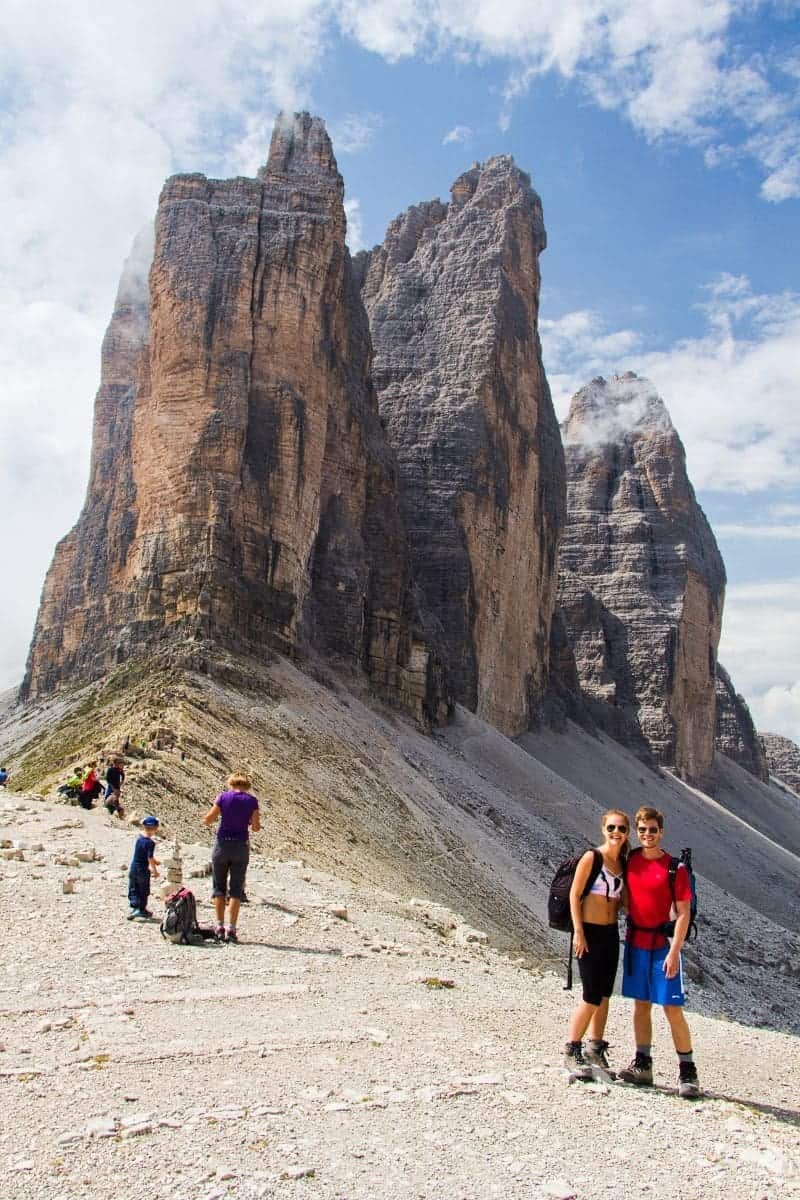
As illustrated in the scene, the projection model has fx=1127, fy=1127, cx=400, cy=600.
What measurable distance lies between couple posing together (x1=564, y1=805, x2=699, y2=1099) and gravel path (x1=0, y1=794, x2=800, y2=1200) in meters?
0.36

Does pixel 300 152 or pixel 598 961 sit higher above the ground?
pixel 300 152

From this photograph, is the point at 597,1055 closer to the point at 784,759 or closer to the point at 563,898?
the point at 563,898

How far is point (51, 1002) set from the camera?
8.49m

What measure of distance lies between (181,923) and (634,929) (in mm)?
4752

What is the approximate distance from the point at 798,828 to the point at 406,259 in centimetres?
5957

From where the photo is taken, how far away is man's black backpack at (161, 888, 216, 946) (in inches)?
422

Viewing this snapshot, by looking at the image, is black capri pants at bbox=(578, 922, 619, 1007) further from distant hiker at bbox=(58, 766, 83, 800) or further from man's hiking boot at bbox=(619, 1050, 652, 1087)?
distant hiker at bbox=(58, 766, 83, 800)

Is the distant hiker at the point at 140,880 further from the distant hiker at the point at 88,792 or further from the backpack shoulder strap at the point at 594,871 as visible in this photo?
the distant hiker at the point at 88,792

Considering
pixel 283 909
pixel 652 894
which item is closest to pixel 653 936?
pixel 652 894

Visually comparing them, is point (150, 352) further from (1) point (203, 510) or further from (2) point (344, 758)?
(2) point (344, 758)

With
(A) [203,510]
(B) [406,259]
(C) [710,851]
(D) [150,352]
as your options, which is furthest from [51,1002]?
(B) [406,259]

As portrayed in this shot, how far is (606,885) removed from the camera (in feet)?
25.7

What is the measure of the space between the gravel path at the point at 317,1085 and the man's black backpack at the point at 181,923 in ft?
0.73

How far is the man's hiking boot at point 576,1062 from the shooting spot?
7.61m
